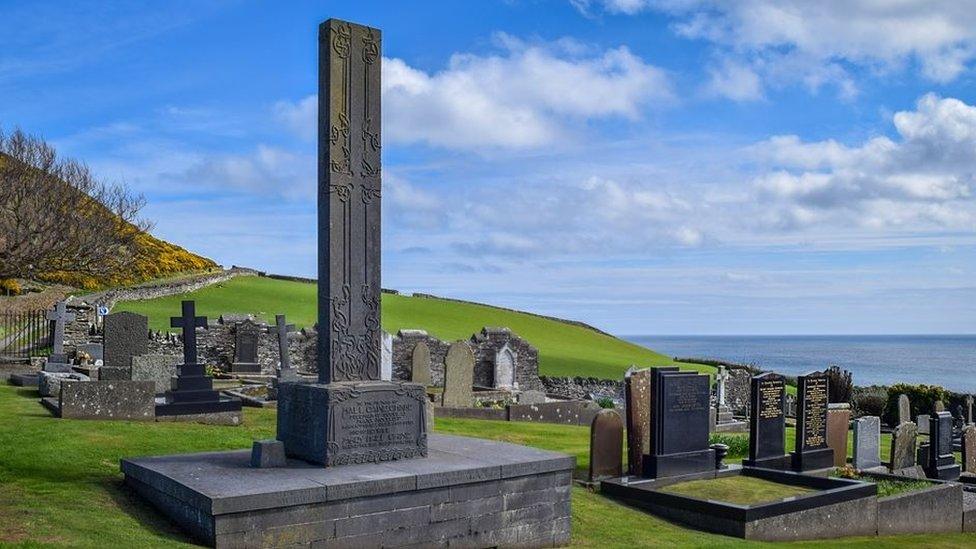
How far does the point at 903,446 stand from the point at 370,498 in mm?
11955

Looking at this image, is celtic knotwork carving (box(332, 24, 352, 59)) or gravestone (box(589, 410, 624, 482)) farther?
gravestone (box(589, 410, 624, 482))

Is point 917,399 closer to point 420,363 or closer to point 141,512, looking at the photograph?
point 420,363

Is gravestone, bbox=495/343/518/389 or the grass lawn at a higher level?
gravestone, bbox=495/343/518/389

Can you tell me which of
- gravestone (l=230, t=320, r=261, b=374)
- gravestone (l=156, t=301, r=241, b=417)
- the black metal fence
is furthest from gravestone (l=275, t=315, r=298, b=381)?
the black metal fence

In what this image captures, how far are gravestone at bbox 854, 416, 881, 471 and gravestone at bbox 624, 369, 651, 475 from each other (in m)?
4.59

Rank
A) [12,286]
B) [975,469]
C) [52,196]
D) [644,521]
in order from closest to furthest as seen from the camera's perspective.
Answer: [644,521] → [975,469] → [52,196] → [12,286]

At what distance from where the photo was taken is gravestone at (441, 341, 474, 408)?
21.0 meters

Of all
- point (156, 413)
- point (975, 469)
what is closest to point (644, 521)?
point (156, 413)

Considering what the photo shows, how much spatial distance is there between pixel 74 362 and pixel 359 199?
1676 centimetres

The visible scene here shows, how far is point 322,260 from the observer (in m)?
9.07

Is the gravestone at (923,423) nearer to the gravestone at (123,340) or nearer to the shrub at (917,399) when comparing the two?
the shrub at (917,399)

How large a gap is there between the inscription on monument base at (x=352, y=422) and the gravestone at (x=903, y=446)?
34.8 feet

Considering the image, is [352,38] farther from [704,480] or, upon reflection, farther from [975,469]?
[975,469]

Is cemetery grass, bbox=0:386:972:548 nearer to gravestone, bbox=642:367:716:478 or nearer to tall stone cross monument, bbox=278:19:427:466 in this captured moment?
gravestone, bbox=642:367:716:478
